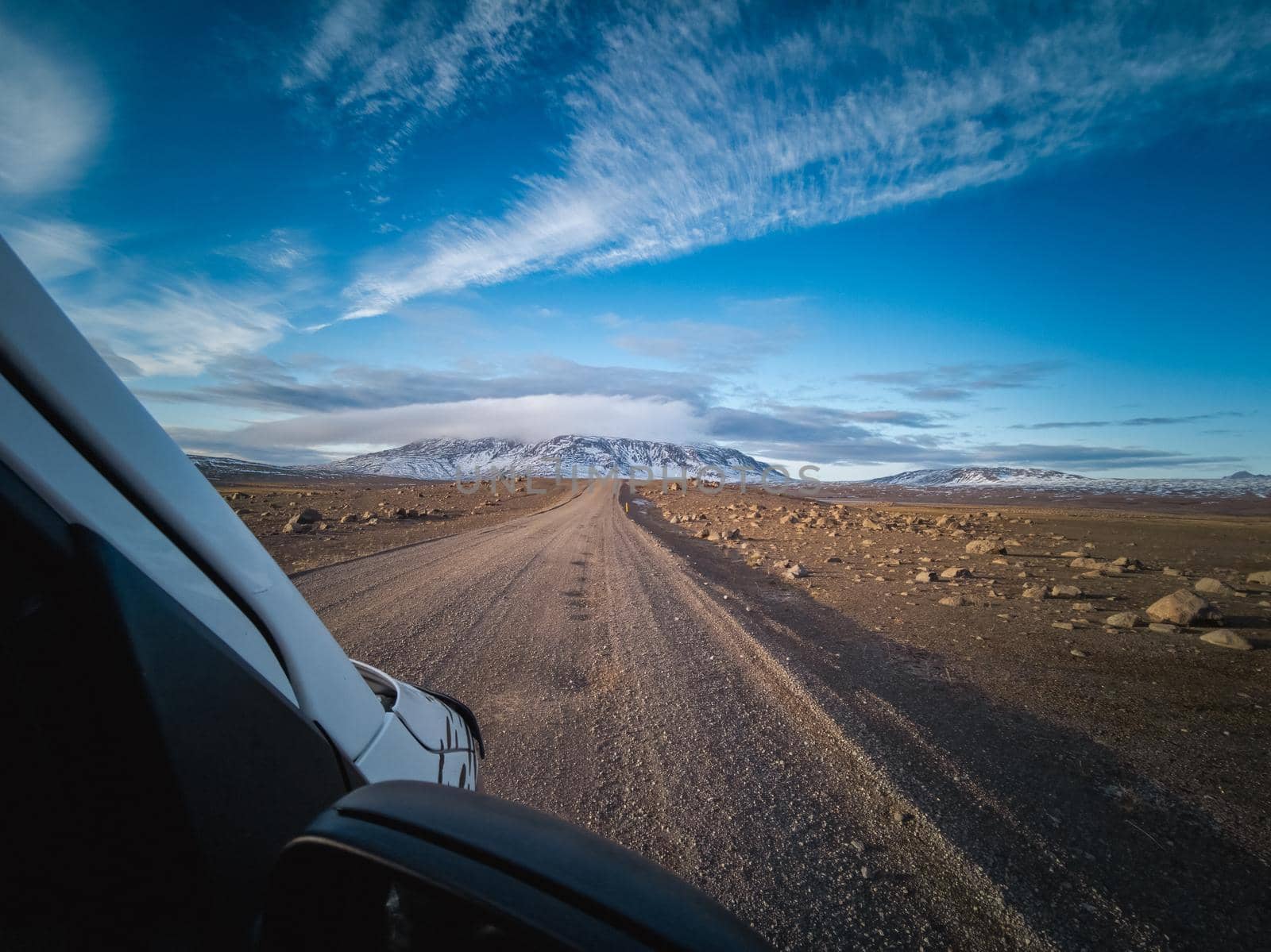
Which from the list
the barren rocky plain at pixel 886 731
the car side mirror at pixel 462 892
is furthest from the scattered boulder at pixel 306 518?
the car side mirror at pixel 462 892

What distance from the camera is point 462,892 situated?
69 cm

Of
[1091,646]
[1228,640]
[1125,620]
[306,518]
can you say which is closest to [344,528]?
[306,518]

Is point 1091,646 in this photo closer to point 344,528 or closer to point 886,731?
point 886,731

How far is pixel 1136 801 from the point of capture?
323 centimetres

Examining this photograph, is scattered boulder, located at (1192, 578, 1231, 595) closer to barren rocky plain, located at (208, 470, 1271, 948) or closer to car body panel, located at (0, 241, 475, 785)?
barren rocky plain, located at (208, 470, 1271, 948)

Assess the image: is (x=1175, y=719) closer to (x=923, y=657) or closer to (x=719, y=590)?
(x=923, y=657)

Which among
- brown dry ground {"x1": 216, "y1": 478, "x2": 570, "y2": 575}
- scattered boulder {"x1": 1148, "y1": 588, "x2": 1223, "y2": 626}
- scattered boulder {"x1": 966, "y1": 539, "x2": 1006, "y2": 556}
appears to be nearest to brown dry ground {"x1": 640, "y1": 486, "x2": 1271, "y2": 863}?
scattered boulder {"x1": 1148, "y1": 588, "x2": 1223, "y2": 626}

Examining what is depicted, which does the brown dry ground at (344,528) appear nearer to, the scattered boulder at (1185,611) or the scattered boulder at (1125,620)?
the scattered boulder at (1125,620)

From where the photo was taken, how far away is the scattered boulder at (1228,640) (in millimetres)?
6051

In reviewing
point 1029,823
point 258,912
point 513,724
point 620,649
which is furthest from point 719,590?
point 258,912

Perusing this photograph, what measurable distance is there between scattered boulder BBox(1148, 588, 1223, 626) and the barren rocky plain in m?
0.04

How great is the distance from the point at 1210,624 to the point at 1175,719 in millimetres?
4240

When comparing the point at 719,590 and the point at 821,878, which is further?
the point at 719,590

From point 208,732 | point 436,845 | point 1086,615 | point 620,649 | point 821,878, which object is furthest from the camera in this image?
point 1086,615
